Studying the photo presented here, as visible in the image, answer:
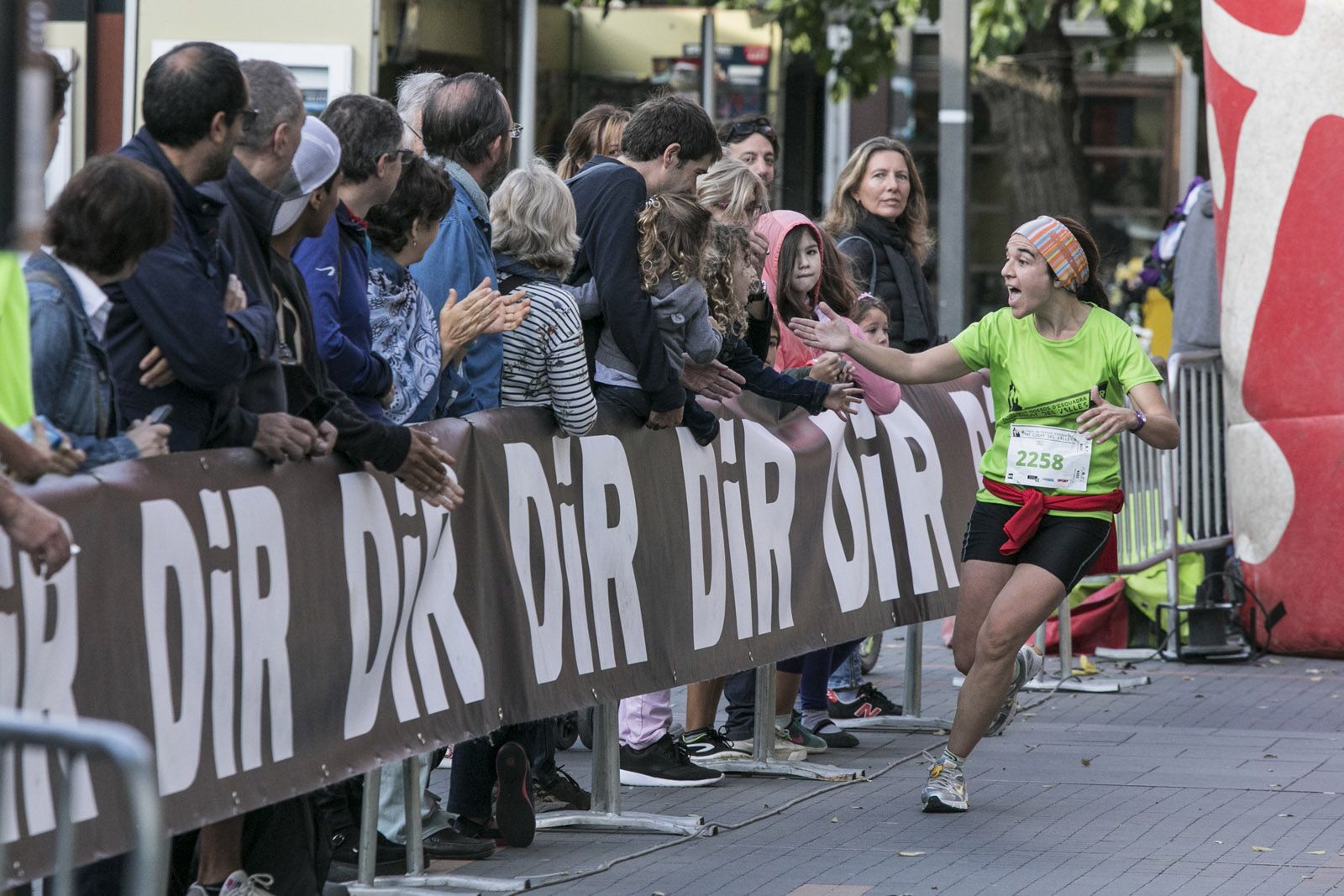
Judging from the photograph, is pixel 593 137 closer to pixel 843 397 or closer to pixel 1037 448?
pixel 843 397

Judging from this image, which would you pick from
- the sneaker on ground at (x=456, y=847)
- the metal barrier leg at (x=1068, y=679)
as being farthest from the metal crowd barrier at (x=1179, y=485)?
the sneaker on ground at (x=456, y=847)

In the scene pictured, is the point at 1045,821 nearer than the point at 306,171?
No

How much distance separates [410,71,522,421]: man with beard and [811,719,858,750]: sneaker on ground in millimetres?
2539

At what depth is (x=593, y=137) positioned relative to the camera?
7469 millimetres

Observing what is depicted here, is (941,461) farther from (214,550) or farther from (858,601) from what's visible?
(214,550)

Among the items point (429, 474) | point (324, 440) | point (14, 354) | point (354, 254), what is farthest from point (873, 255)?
point (14, 354)

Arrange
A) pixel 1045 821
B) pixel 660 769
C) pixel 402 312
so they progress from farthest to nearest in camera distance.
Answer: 1. pixel 660 769
2. pixel 1045 821
3. pixel 402 312

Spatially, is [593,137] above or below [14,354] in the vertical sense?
above

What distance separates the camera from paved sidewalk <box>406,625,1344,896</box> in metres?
5.79

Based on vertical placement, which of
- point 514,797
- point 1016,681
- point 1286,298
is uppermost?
point 1286,298

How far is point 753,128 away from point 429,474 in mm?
3545

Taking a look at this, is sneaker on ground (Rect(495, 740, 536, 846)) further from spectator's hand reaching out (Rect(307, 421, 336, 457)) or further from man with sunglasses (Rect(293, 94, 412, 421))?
spectator's hand reaching out (Rect(307, 421, 336, 457))

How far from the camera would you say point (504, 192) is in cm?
604

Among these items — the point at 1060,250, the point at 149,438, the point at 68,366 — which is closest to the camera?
the point at 68,366
